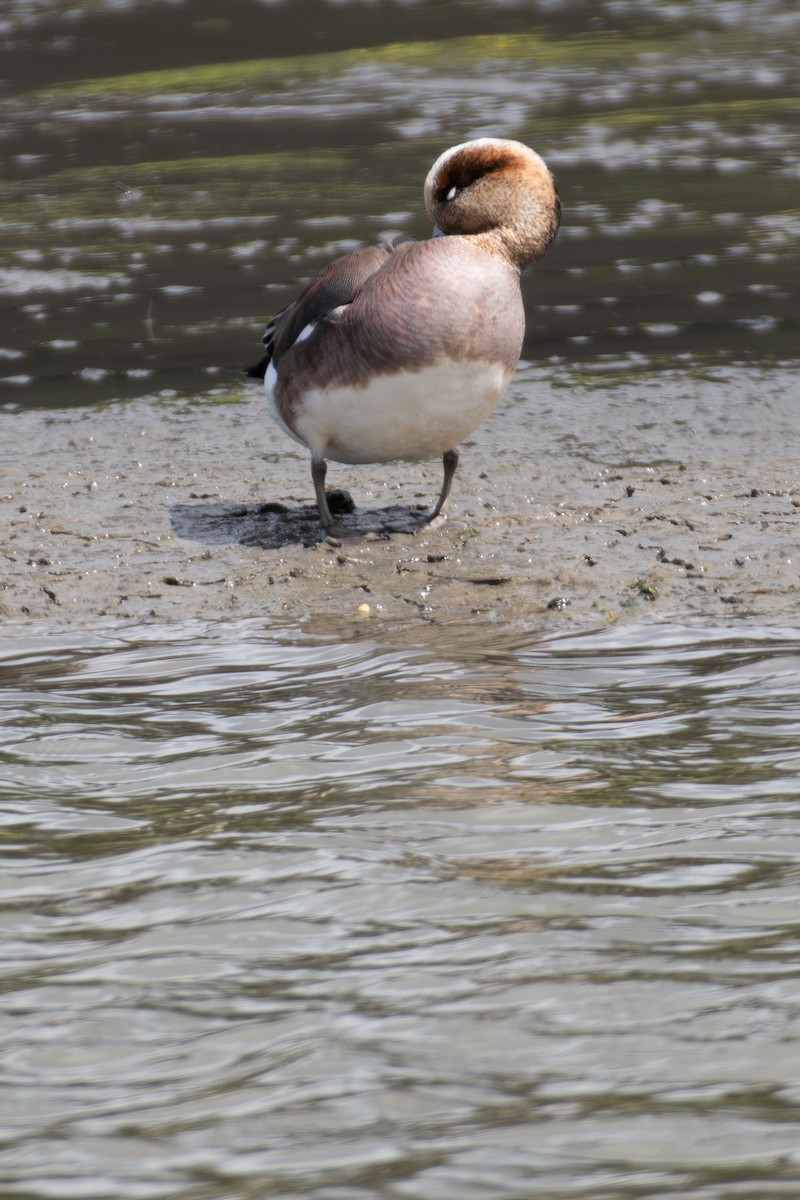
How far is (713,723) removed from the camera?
4469 mm

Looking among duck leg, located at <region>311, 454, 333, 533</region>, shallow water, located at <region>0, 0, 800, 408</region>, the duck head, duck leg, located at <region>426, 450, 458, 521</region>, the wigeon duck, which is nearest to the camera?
the wigeon duck

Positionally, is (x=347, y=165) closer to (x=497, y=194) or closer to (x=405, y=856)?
(x=497, y=194)

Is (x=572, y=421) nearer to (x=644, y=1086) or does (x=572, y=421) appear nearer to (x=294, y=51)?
(x=644, y=1086)

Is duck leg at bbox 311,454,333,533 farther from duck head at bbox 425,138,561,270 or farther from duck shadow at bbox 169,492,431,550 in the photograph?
duck head at bbox 425,138,561,270

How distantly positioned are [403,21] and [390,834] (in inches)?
571

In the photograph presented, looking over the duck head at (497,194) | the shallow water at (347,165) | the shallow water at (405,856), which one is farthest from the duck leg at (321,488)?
the shallow water at (347,165)

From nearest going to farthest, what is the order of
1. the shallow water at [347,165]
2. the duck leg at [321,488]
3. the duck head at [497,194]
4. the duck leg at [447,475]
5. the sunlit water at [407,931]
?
the sunlit water at [407,931] → the duck head at [497,194] → the duck leg at [321,488] → the duck leg at [447,475] → the shallow water at [347,165]

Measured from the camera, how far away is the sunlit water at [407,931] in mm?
2688

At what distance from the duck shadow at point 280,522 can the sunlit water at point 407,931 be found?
172 centimetres

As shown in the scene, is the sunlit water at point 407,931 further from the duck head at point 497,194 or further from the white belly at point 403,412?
the duck head at point 497,194

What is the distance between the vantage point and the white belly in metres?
6.00

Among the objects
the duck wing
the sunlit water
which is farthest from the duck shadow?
the sunlit water

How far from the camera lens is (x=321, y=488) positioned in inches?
262

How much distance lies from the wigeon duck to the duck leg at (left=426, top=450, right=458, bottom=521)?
31 cm
